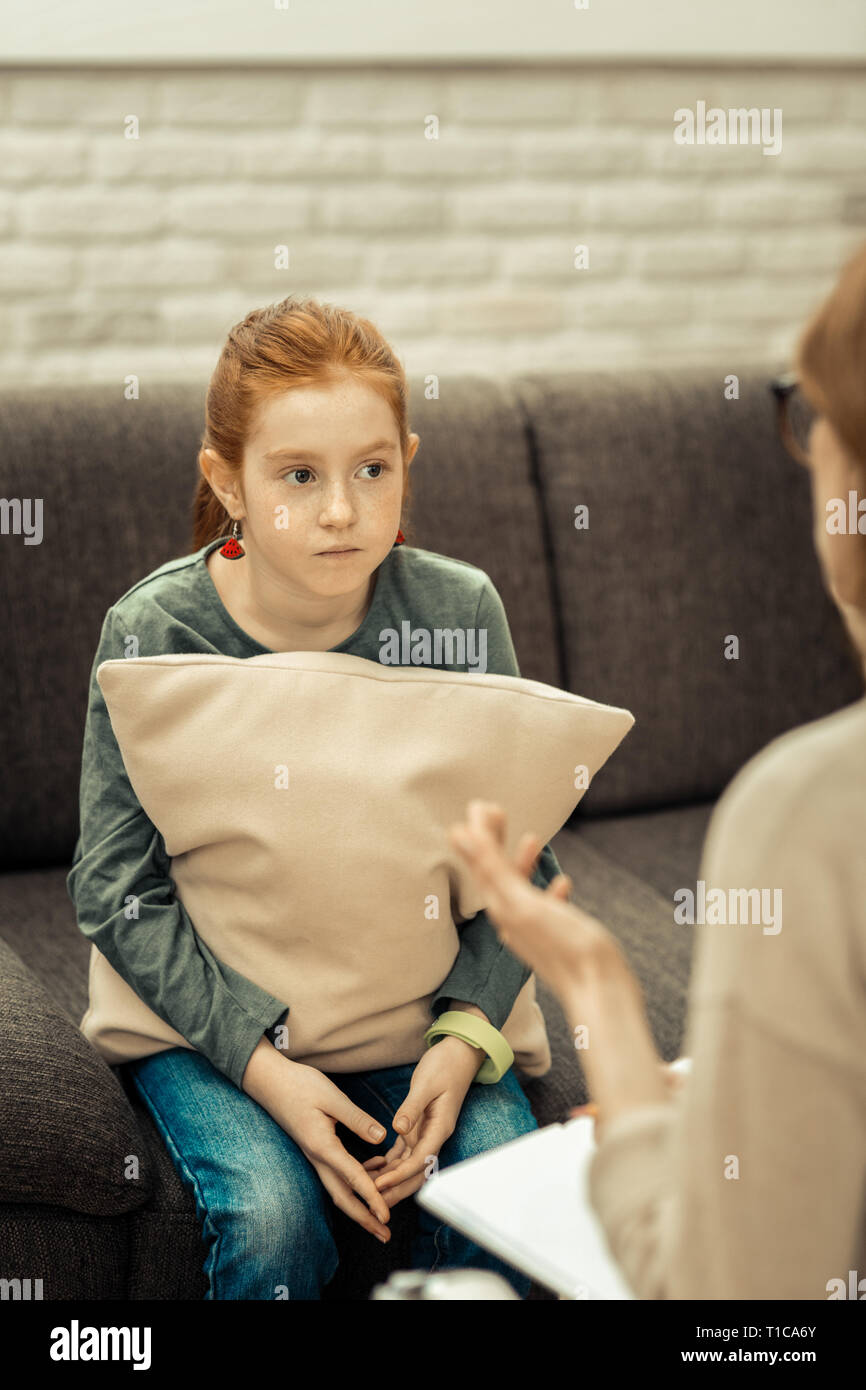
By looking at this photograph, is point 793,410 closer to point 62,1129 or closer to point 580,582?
point 580,582

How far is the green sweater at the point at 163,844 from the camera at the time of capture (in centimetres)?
128

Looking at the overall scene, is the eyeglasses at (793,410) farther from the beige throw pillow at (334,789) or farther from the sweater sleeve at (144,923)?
the sweater sleeve at (144,923)

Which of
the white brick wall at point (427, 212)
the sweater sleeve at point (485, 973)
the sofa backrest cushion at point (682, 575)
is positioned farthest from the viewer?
the white brick wall at point (427, 212)

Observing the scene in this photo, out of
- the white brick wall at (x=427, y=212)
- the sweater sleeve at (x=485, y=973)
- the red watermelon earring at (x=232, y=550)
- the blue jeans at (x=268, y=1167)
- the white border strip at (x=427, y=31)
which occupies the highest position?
the white border strip at (x=427, y=31)

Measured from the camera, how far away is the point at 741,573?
212 centimetres

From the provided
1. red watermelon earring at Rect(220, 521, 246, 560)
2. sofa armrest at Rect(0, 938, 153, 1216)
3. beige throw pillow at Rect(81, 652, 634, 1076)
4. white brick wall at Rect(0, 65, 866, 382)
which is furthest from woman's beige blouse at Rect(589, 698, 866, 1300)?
white brick wall at Rect(0, 65, 866, 382)

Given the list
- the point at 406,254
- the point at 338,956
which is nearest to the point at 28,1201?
the point at 338,956

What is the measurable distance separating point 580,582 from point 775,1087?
1.44 metres

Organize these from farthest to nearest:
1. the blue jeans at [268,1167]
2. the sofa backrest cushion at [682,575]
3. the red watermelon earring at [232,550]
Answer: the sofa backrest cushion at [682,575] < the red watermelon earring at [232,550] < the blue jeans at [268,1167]

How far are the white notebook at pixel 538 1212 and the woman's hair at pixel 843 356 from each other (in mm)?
435

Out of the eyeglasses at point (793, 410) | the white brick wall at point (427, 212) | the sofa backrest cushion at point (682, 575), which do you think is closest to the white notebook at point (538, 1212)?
the sofa backrest cushion at point (682, 575)
